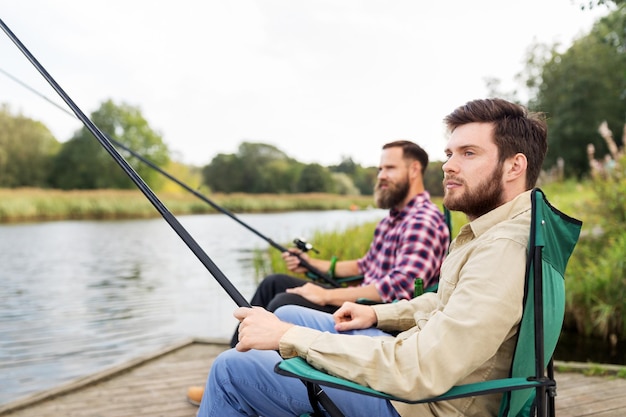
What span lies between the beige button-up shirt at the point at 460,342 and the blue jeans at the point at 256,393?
16 cm

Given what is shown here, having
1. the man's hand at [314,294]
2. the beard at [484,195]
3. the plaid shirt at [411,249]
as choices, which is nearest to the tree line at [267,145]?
the plaid shirt at [411,249]

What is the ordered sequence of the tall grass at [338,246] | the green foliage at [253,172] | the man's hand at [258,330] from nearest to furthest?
the man's hand at [258,330], the tall grass at [338,246], the green foliage at [253,172]

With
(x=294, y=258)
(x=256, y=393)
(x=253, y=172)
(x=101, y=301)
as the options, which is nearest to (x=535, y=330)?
(x=256, y=393)

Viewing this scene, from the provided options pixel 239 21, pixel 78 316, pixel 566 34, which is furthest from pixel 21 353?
pixel 566 34

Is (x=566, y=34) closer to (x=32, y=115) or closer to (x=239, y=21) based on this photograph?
(x=239, y=21)

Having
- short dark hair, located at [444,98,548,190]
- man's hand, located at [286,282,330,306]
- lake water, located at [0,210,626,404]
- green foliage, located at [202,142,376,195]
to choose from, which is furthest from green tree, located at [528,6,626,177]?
short dark hair, located at [444,98,548,190]

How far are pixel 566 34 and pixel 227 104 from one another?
18584mm

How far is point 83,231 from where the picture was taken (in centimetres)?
1852

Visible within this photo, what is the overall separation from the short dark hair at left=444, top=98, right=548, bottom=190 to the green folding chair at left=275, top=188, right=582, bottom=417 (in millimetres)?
199

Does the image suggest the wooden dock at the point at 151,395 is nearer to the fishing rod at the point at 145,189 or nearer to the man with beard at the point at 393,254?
the man with beard at the point at 393,254

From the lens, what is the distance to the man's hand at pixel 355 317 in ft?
5.87

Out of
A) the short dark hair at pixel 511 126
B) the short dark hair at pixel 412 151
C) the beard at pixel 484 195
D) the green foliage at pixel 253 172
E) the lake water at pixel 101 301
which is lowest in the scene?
the lake water at pixel 101 301

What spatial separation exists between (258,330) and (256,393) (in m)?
0.24

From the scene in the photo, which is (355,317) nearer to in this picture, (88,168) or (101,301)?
(101,301)
